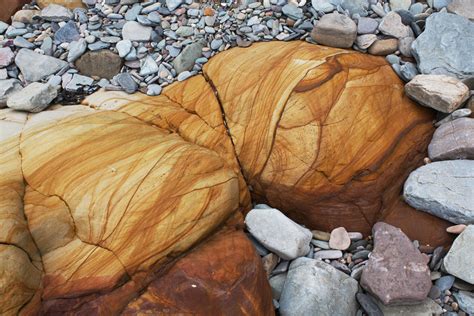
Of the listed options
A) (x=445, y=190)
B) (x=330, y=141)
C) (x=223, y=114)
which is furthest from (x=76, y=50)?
(x=445, y=190)

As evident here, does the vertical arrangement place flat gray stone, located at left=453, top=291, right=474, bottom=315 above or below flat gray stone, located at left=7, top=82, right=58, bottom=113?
below

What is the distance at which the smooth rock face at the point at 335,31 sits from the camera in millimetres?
2770

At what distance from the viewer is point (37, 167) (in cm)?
223

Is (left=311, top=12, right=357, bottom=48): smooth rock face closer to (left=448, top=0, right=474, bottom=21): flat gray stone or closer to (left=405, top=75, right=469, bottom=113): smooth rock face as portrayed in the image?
(left=405, top=75, right=469, bottom=113): smooth rock face

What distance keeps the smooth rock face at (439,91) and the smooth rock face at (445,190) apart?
11.6 inches

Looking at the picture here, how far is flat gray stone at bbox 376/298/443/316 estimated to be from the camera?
213cm

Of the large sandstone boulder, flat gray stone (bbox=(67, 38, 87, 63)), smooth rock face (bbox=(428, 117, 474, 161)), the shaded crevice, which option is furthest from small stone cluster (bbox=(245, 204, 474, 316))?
flat gray stone (bbox=(67, 38, 87, 63))

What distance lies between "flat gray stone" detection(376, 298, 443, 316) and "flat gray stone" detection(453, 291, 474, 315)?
9 cm

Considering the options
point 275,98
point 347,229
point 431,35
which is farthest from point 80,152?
point 431,35

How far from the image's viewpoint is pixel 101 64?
306cm

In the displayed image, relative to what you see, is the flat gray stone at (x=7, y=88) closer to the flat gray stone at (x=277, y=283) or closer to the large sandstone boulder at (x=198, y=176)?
the large sandstone boulder at (x=198, y=176)

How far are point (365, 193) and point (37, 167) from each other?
1.54 meters

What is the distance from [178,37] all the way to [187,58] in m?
0.22

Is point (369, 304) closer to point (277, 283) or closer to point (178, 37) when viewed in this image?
point (277, 283)
